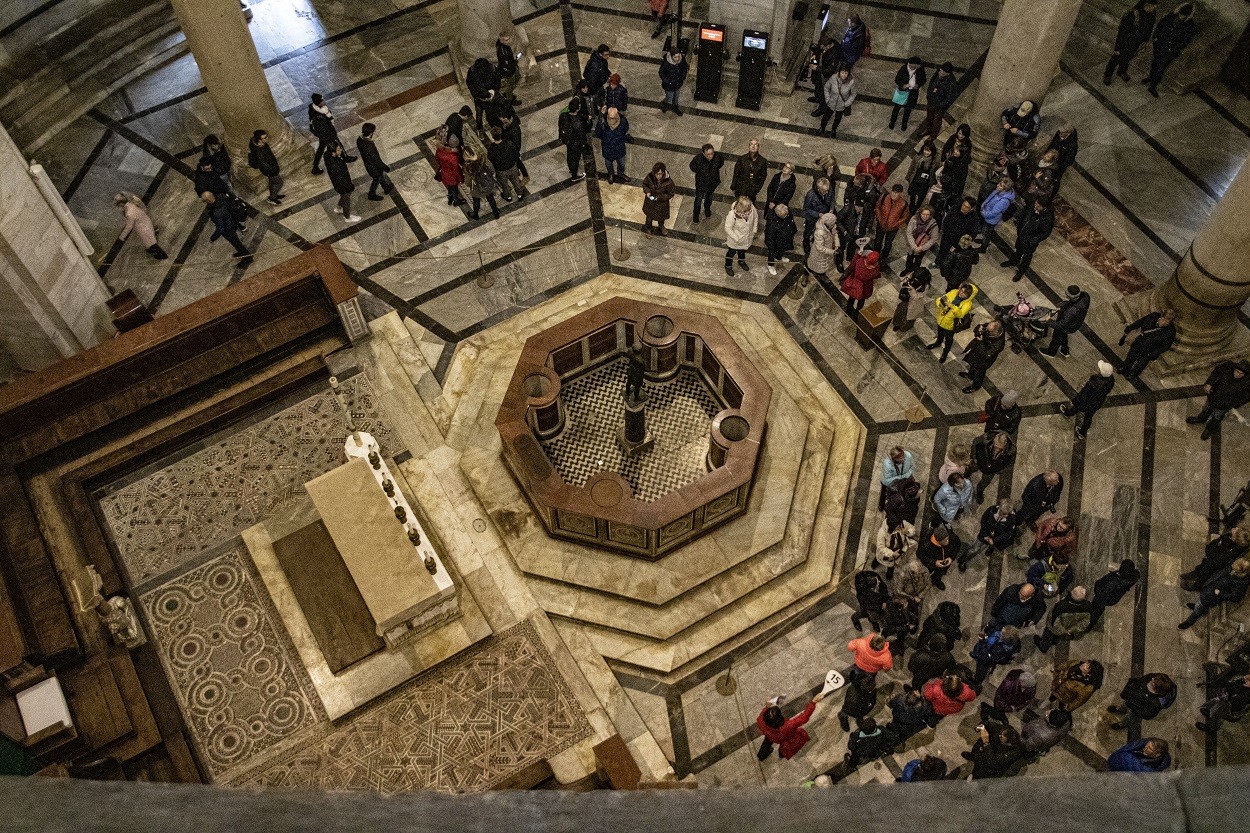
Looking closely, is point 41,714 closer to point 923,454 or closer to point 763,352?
point 763,352

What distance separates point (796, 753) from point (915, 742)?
3.64 feet

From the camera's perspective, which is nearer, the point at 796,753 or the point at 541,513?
the point at 796,753

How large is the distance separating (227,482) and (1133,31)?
42.7 ft

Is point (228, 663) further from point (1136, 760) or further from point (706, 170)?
point (1136, 760)

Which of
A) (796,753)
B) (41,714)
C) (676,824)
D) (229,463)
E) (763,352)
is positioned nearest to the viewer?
(676,824)

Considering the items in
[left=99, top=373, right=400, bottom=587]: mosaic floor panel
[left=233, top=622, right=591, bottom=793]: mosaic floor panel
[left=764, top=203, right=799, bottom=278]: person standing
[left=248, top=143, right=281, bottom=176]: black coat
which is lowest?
[left=233, top=622, right=591, bottom=793]: mosaic floor panel

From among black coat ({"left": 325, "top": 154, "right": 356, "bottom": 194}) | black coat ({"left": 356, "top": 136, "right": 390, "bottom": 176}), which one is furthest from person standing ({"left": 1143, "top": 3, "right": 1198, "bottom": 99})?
black coat ({"left": 325, "top": 154, "right": 356, "bottom": 194})

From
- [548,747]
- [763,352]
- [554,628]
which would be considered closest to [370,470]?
[554,628]

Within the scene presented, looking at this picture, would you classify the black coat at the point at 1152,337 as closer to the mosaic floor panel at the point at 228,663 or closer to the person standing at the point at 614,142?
the person standing at the point at 614,142

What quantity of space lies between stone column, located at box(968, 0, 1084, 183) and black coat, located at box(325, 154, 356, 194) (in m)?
8.06

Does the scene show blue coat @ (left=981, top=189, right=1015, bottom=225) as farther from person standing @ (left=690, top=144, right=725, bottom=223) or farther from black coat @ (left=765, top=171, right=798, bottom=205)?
person standing @ (left=690, top=144, right=725, bottom=223)

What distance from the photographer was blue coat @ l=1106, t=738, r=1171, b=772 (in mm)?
7383

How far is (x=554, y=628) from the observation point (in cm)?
967

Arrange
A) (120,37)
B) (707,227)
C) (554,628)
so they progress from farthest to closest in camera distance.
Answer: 1. (120,37)
2. (707,227)
3. (554,628)
